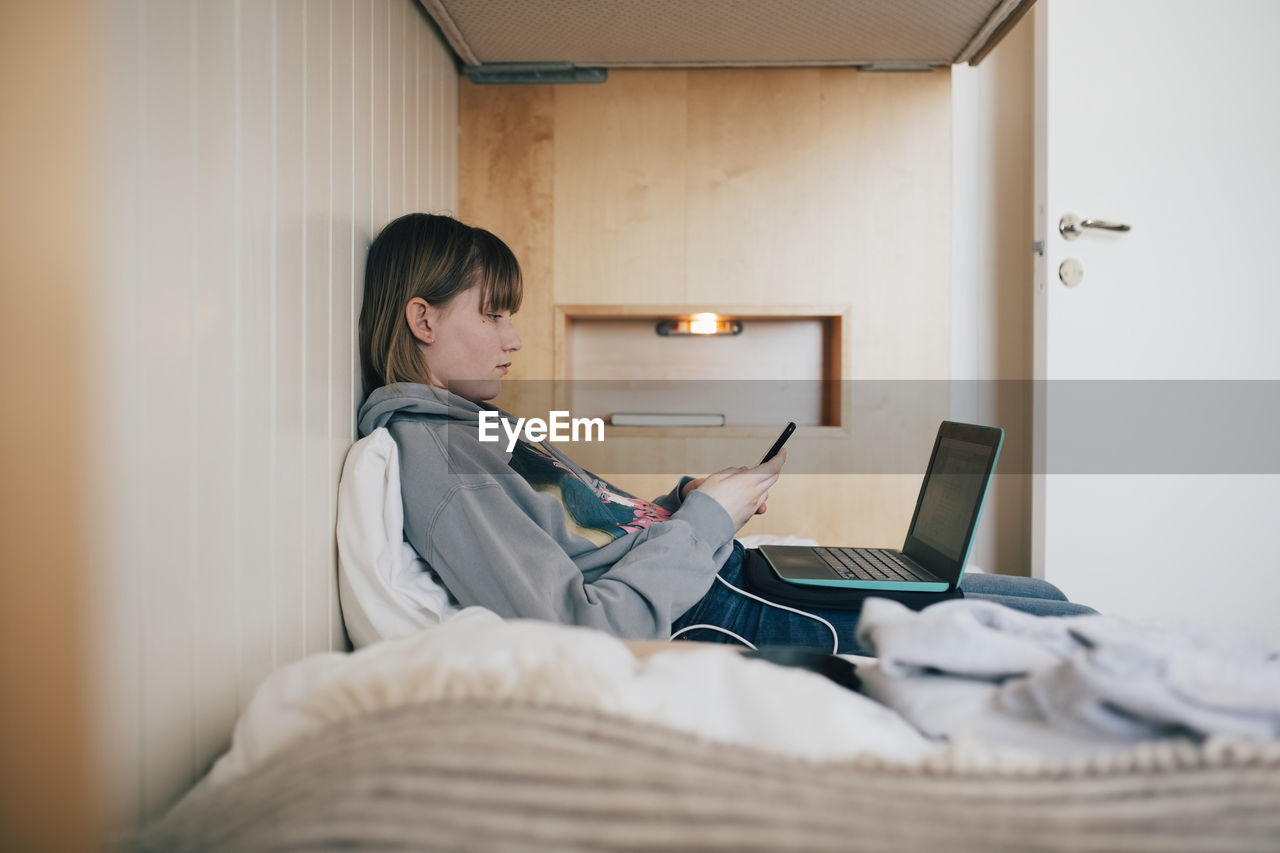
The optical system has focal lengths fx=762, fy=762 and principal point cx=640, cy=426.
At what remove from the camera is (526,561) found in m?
0.85

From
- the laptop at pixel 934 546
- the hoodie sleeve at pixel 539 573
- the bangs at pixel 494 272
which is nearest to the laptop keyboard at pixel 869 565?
the laptop at pixel 934 546

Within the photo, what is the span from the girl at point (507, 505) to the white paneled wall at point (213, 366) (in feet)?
0.25

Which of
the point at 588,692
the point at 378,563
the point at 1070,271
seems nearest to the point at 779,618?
the point at 378,563

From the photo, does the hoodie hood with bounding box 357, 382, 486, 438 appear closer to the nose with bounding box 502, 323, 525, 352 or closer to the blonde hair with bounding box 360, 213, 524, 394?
the blonde hair with bounding box 360, 213, 524, 394

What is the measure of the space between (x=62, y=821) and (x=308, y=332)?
500 mm

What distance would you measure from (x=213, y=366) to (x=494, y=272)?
54 centimetres

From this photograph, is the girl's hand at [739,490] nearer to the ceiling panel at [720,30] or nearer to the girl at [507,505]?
the girl at [507,505]

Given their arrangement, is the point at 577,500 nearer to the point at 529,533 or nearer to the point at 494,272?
the point at 529,533

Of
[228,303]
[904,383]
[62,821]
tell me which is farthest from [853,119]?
[62,821]

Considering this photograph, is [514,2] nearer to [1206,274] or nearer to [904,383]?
[904,383]

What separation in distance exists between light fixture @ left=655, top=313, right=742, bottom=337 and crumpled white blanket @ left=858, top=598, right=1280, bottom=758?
1.29 m

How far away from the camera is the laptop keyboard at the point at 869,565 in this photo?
104 centimetres

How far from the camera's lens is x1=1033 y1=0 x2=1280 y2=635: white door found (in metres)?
1.50

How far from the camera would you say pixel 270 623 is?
2.39ft
